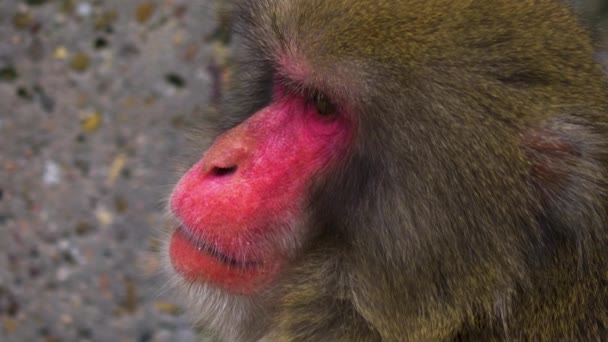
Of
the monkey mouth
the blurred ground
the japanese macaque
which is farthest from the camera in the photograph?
the blurred ground

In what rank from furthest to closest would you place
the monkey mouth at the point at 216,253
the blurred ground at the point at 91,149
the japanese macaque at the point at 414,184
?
1. the blurred ground at the point at 91,149
2. the monkey mouth at the point at 216,253
3. the japanese macaque at the point at 414,184

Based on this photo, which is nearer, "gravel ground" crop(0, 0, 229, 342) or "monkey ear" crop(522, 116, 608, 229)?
"monkey ear" crop(522, 116, 608, 229)

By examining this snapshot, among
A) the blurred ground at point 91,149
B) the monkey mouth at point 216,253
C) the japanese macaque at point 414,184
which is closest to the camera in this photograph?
the japanese macaque at point 414,184

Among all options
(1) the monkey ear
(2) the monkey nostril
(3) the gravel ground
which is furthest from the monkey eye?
(3) the gravel ground

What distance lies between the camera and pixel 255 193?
1536 millimetres

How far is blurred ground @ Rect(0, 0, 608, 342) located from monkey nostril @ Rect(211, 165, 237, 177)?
1.12 m

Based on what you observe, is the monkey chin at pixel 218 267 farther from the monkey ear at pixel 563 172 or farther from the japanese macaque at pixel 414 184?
the monkey ear at pixel 563 172

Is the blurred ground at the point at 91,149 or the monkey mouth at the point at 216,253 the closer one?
the monkey mouth at the point at 216,253

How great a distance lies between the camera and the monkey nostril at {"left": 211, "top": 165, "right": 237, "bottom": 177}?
1.55 m

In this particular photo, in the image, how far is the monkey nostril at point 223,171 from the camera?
5.09 ft

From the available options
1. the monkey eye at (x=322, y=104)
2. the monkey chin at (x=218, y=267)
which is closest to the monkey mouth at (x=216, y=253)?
the monkey chin at (x=218, y=267)

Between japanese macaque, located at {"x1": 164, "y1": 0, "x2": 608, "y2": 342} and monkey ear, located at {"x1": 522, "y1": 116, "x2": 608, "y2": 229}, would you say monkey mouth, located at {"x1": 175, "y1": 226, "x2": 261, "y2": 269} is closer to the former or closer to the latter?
japanese macaque, located at {"x1": 164, "y1": 0, "x2": 608, "y2": 342}

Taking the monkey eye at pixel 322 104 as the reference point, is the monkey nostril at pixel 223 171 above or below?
below

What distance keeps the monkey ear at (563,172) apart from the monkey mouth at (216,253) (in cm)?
47
